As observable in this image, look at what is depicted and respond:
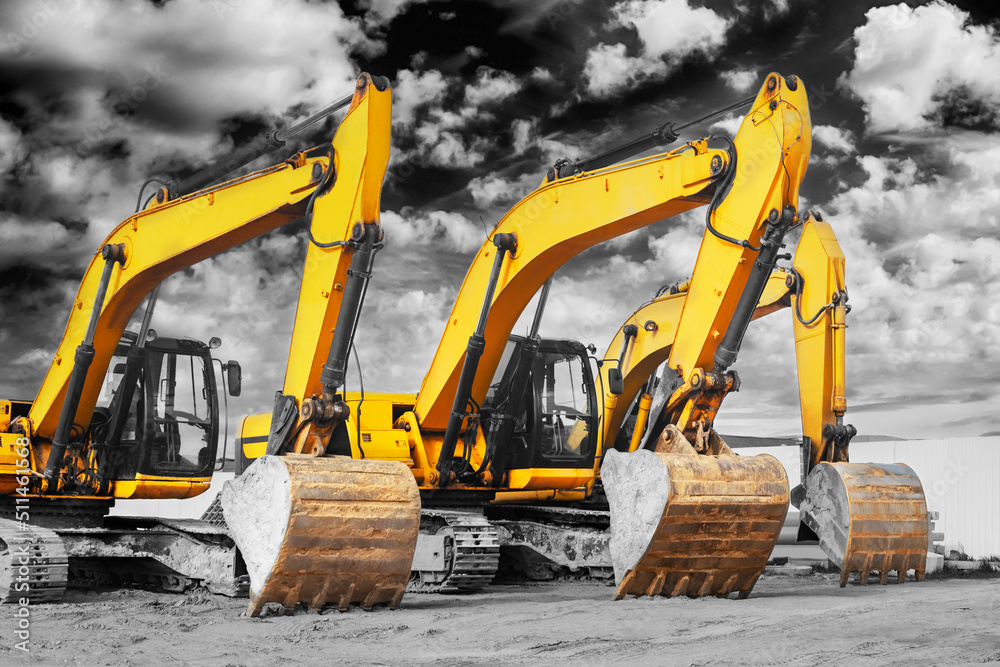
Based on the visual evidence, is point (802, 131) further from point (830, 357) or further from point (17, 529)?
point (17, 529)

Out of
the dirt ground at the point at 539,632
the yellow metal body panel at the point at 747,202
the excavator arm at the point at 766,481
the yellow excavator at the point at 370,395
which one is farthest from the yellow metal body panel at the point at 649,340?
the dirt ground at the point at 539,632

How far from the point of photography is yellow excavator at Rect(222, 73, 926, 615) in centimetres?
849

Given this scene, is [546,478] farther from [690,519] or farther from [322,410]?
[322,410]

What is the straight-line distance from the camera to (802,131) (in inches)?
373

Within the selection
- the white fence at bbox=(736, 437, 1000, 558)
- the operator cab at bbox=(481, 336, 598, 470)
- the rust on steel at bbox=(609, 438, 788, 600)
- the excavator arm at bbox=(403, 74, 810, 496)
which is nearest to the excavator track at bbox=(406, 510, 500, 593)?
the excavator arm at bbox=(403, 74, 810, 496)

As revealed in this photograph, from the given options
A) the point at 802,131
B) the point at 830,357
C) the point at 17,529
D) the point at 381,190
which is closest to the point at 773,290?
the point at 830,357

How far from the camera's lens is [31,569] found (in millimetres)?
9680

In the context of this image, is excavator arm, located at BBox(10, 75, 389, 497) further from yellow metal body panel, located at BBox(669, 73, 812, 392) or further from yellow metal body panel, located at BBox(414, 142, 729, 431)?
yellow metal body panel, located at BBox(669, 73, 812, 392)

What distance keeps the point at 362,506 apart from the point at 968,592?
607 centimetres

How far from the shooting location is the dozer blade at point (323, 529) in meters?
8.21

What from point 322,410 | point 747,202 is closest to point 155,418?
point 322,410

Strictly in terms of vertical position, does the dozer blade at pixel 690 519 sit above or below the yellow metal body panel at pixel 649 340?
below

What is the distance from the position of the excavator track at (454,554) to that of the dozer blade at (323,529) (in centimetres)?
154

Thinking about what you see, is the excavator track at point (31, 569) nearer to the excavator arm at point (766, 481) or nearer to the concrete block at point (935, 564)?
the excavator arm at point (766, 481)
